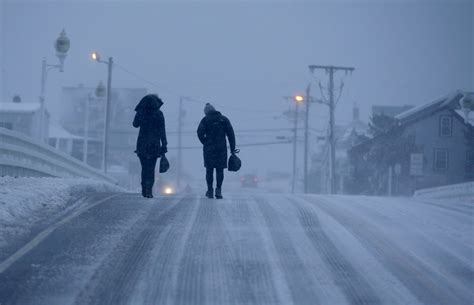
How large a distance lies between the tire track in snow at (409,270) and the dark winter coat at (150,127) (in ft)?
13.5

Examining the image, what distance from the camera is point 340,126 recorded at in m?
91.8

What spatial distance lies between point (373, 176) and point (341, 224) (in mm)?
46237

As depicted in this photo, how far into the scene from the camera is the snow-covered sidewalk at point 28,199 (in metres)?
10.1

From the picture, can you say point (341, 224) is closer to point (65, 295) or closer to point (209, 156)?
point (209, 156)

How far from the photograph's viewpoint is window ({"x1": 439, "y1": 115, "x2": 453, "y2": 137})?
5006 cm

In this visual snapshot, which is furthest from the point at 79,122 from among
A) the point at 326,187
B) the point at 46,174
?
the point at 46,174

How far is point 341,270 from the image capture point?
8.73 metres

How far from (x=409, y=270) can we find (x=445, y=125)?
4316 cm

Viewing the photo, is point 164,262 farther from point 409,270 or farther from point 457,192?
point 457,192

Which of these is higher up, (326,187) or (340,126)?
(340,126)

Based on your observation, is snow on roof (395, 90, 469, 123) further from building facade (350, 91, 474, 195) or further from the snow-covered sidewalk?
the snow-covered sidewalk

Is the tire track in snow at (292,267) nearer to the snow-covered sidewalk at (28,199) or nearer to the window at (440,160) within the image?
the snow-covered sidewalk at (28,199)

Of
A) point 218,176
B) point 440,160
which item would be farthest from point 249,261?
point 440,160

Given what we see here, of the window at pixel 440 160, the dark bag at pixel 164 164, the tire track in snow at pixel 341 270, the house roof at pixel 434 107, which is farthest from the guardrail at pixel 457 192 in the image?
the house roof at pixel 434 107
